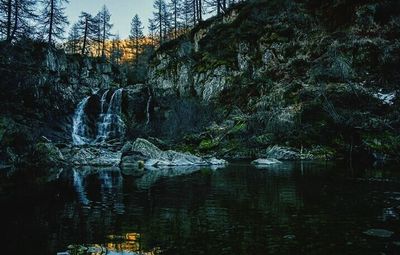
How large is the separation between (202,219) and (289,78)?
146 feet

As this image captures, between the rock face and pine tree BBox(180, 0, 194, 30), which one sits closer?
the rock face

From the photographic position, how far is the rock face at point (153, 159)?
112 ft

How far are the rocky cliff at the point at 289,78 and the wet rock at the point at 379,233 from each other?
24228 mm

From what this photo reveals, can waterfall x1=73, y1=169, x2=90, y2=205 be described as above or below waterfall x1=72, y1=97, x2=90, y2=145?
below

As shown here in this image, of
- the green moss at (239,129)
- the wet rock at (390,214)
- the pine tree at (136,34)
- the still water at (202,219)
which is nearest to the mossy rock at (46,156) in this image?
the still water at (202,219)

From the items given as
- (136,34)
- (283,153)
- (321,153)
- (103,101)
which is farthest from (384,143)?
(136,34)

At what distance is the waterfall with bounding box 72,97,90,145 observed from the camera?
4957 cm

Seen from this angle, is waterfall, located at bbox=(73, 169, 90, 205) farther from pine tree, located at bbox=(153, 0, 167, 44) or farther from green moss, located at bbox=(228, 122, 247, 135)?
pine tree, located at bbox=(153, 0, 167, 44)

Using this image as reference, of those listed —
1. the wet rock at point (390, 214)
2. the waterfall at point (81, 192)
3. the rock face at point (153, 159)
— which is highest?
the rock face at point (153, 159)

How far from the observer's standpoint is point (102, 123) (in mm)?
52188

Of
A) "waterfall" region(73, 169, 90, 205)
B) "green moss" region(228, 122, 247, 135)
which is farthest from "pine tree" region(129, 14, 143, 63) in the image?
"waterfall" region(73, 169, 90, 205)

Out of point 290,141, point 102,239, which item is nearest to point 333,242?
point 102,239

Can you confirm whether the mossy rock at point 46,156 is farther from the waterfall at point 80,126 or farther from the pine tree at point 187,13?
the pine tree at point 187,13

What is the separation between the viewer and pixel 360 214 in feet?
35.8
